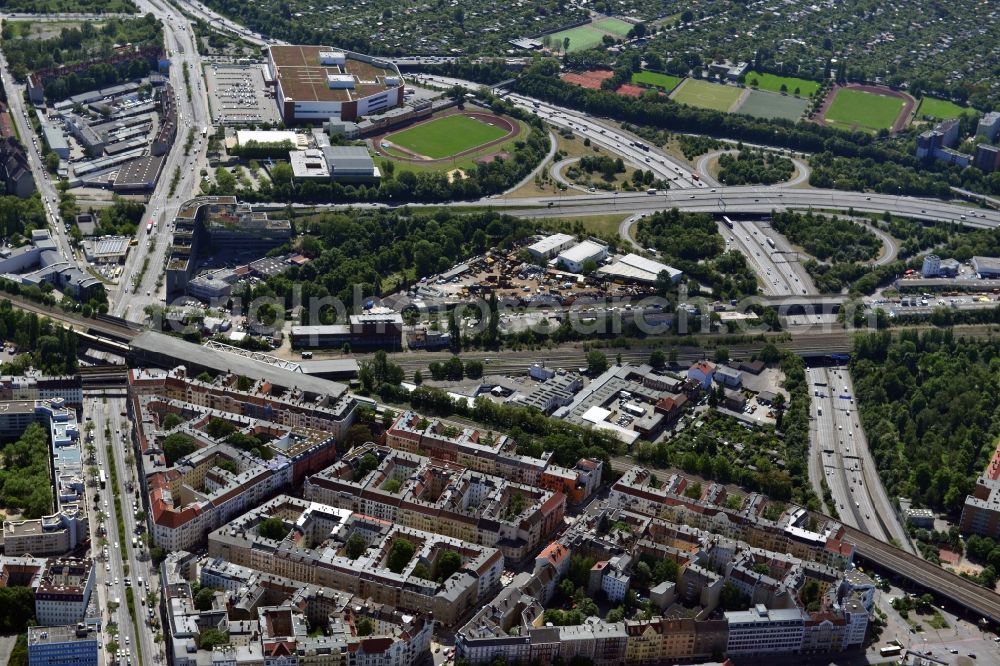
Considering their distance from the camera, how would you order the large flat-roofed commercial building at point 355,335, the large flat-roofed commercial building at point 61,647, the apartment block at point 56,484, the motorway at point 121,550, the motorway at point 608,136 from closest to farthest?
the large flat-roofed commercial building at point 61,647 < the motorway at point 121,550 < the apartment block at point 56,484 < the large flat-roofed commercial building at point 355,335 < the motorway at point 608,136

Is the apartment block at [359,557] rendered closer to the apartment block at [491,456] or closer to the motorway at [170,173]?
the apartment block at [491,456]

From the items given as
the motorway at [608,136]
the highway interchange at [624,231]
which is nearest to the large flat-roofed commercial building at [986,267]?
the highway interchange at [624,231]

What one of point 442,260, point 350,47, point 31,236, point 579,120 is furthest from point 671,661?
point 350,47

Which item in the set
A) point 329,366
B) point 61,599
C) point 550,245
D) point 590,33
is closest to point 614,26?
point 590,33

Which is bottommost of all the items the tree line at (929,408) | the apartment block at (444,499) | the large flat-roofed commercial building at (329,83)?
the tree line at (929,408)

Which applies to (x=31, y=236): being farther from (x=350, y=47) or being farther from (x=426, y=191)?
(x=350, y=47)
